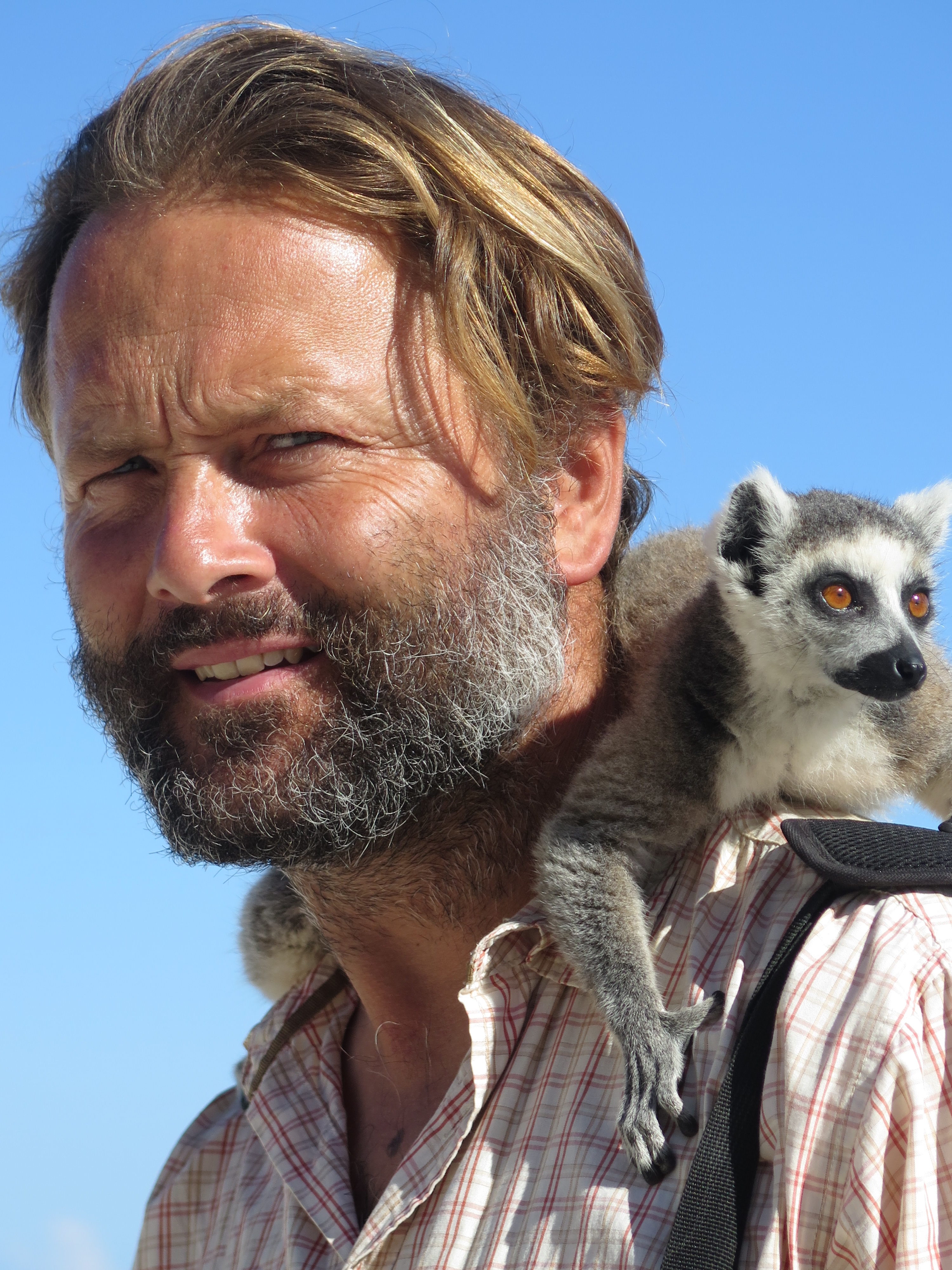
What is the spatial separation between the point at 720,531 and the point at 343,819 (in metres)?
1.57

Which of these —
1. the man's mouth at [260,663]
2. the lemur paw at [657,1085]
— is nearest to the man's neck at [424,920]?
the man's mouth at [260,663]

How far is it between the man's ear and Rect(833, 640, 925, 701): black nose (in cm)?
76

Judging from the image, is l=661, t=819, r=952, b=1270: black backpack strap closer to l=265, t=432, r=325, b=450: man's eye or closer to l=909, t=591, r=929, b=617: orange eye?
l=265, t=432, r=325, b=450: man's eye

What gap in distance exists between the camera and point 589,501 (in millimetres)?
3432

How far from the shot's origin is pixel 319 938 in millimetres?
4285

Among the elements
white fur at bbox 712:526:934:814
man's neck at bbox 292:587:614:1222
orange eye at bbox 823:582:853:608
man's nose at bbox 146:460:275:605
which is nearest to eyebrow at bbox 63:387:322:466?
man's nose at bbox 146:460:275:605

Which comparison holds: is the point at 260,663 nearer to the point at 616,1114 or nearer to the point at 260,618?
the point at 260,618

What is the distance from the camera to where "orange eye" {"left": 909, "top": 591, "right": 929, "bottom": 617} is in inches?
148

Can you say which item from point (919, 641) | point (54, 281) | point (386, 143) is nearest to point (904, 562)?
point (919, 641)

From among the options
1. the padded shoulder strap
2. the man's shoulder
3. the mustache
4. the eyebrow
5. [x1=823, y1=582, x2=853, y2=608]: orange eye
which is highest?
the eyebrow

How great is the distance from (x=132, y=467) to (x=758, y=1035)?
6.66ft

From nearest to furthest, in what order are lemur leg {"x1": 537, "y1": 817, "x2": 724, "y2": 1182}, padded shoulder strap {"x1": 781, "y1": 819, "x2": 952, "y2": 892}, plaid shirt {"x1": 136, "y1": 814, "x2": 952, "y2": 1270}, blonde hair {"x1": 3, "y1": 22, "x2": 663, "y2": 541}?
plaid shirt {"x1": 136, "y1": 814, "x2": 952, "y2": 1270} < padded shoulder strap {"x1": 781, "y1": 819, "x2": 952, "y2": 892} < lemur leg {"x1": 537, "y1": 817, "x2": 724, "y2": 1182} < blonde hair {"x1": 3, "y1": 22, "x2": 663, "y2": 541}

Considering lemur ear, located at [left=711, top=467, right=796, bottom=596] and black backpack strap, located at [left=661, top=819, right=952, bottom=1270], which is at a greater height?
lemur ear, located at [left=711, top=467, right=796, bottom=596]

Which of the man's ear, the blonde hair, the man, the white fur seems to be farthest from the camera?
the man's ear
